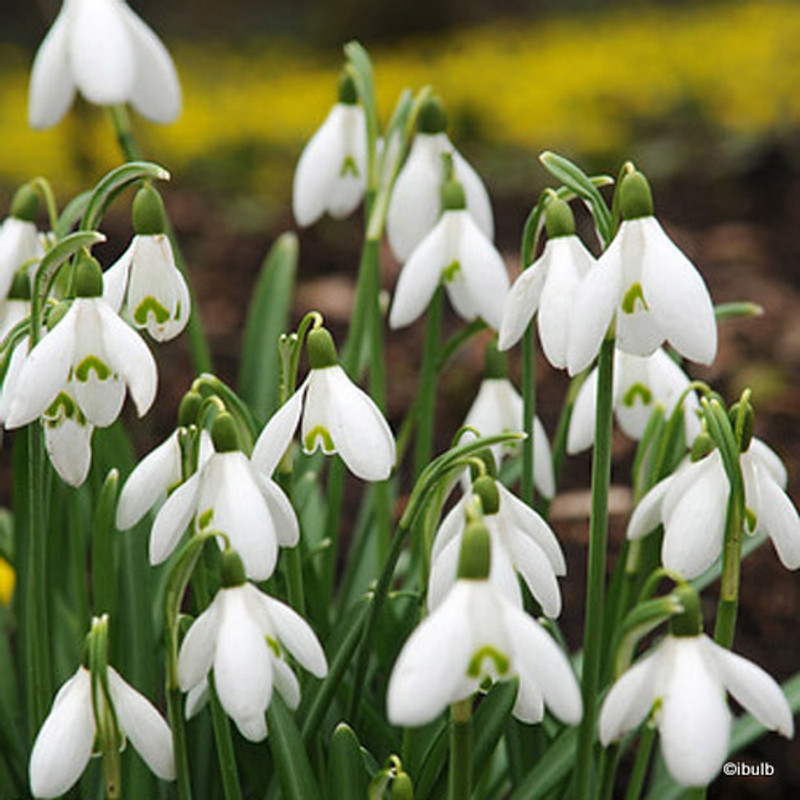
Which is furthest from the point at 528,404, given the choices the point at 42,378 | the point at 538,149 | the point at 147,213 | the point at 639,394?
the point at 538,149

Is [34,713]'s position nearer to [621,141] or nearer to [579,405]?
[579,405]

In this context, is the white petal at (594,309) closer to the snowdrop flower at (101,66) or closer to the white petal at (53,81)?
the snowdrop flower at (101,66)

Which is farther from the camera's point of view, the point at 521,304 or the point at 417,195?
the point at 417,195

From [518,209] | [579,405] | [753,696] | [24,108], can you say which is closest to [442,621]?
[753,696]

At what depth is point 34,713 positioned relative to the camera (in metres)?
1.60

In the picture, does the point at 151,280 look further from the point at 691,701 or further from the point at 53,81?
the point at 691,701

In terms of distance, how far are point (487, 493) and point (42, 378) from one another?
399mm

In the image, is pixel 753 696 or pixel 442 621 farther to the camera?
pixel 753 696

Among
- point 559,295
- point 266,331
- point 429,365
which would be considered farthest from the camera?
point 266,331

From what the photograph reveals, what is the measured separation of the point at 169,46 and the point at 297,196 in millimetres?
7641

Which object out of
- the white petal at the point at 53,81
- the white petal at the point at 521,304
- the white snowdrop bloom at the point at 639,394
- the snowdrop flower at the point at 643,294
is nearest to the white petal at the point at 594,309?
the snowdrop flower at the point at 643,294

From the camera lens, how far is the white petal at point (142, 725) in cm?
124

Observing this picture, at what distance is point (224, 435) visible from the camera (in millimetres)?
1246

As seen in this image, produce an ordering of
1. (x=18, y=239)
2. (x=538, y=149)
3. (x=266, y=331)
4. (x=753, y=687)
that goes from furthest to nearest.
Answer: (x=538, y=149), (x=266, y=331), (x=18, y=239), (x=753, y=687)
